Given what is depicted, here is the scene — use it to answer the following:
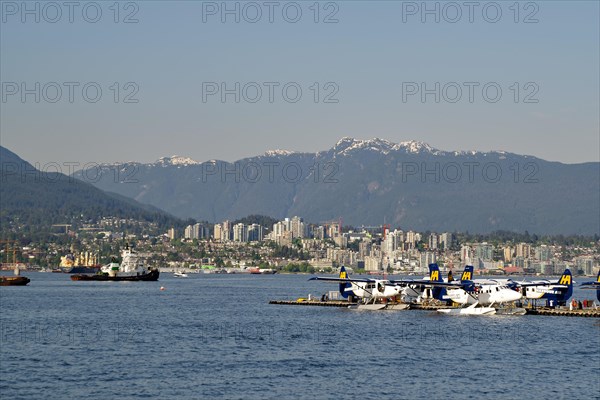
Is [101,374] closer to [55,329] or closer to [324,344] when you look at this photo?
[324,344]

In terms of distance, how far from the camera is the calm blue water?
5519 cm

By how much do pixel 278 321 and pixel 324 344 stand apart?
21.1 meters

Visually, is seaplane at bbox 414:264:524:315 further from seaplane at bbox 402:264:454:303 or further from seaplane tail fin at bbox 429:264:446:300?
seaplane at bbox 402:264:454:303

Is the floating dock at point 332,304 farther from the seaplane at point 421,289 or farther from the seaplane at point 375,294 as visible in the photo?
the seaplane at point 421,289

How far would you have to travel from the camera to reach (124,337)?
78688mm

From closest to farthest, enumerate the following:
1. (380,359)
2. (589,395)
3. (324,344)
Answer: (589,395) → (380,359) → (324,344)

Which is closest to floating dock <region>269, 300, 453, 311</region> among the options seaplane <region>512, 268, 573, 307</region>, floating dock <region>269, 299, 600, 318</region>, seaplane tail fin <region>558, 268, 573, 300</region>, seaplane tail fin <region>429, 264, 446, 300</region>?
floating dock <region>269, 299, 600, 318</region>

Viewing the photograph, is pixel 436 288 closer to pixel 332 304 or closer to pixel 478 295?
pixel 478 295

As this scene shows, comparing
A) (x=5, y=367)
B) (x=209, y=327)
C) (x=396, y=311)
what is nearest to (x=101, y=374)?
(x=5, y=367)

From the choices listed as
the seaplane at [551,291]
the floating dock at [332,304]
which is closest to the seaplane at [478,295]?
the floating dock at [332,304]

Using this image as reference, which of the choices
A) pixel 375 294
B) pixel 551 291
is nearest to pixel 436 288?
pixel 375 294

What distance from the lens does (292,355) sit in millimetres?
68875

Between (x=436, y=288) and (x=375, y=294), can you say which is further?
(x=436, y=288)

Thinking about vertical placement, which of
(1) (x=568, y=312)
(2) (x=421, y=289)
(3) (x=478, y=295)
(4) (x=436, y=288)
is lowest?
(1) (x=568, y=312)
